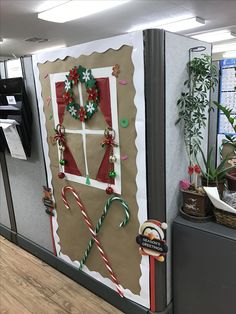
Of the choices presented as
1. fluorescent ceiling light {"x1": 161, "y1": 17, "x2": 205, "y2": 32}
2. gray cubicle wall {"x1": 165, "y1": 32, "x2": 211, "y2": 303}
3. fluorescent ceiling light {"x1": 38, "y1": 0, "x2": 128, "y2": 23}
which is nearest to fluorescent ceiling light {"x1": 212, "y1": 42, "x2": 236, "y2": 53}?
fluorescent ceiling light {"x1": 161, "y1": 17, "x2": 205, "y2": 32}

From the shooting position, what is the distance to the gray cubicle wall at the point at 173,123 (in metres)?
1.17

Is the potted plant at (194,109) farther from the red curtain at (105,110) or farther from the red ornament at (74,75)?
the red ornament at (74,75)

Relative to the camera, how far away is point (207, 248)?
122cm

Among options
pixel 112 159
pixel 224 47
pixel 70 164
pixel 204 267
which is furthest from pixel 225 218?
pixel 224 47

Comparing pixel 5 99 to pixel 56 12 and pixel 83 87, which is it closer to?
pixel 83 87

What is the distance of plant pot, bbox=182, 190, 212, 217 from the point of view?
49.5 inches

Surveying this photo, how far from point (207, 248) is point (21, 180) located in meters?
1.53

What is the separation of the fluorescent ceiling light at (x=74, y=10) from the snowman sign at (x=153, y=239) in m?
3.53

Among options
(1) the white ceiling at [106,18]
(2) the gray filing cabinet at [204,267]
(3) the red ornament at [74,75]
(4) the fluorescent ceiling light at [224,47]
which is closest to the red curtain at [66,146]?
(3) the red ornament at [74,75]

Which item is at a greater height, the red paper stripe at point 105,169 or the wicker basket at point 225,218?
the red paper stripe at point 105,169

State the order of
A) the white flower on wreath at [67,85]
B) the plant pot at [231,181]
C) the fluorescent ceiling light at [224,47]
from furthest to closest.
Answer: the fluorescent ceiling light at [224,47] < the white flower on wreath at [67,85] < the plant pot at [231,181]

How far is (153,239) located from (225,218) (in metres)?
0.36

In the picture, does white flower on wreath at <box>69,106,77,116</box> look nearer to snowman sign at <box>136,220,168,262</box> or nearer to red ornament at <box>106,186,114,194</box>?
red ornament at <box>106,186,114,194</box>

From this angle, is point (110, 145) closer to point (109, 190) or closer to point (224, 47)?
point (109, 190)
